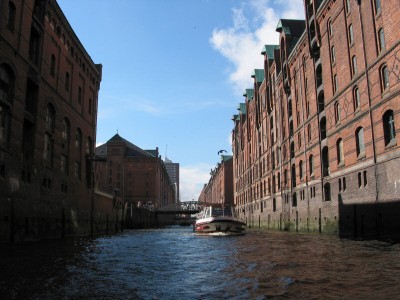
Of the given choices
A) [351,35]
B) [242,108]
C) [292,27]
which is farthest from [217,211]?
[242,108]

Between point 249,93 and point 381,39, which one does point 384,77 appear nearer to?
point 381,39

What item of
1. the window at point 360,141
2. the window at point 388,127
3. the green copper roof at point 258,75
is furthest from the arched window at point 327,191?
the green copper roof at point 258,75

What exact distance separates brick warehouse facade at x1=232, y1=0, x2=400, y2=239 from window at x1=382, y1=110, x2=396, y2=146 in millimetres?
59

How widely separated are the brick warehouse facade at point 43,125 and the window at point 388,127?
2177 cm

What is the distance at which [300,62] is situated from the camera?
41375 millimetres

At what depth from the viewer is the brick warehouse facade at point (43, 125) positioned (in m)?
22.9

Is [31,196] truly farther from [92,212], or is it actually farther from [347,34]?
[347,34]

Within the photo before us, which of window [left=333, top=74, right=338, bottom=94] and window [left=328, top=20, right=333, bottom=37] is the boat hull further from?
window [left=328, top=20, right=333, bottom=37]

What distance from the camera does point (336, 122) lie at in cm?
3192

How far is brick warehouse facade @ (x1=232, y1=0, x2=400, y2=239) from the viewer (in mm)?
23141

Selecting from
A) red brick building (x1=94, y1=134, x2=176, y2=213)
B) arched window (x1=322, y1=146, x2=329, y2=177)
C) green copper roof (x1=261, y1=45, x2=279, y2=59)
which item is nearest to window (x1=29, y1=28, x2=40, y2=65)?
arched window (x1=322, y1=146, x2=329, y2=177)

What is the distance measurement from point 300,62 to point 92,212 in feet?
86.1

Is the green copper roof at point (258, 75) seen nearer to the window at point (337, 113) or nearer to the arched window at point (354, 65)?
the window at point (337, 113)

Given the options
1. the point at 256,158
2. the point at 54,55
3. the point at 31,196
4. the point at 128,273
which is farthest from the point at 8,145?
the point at 256,158
